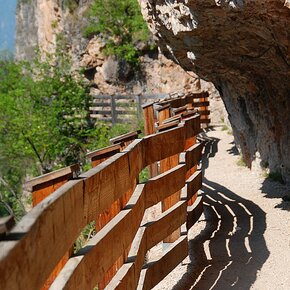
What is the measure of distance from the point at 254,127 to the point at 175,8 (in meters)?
4.52

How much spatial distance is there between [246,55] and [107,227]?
4470 millimetres

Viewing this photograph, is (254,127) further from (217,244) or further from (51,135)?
(51,135)

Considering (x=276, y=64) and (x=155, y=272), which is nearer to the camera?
(x=155, y=272)

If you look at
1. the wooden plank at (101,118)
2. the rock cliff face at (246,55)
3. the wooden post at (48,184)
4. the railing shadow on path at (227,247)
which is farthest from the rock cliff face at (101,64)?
the wooden post at (48,184)

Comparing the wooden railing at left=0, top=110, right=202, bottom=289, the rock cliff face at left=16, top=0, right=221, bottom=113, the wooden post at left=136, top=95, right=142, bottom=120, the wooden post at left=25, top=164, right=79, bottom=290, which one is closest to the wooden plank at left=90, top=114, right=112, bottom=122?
the wooden post at left=136, top=95, right=142, bottom=120

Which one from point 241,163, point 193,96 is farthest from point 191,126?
point 193,96

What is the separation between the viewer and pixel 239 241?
592 cm

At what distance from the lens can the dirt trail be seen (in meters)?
4.84

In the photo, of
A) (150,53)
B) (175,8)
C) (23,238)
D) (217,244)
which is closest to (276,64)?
(175,8)

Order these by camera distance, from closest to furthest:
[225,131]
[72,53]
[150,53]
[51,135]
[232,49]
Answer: [232,49] → [225,131] → [51,135] → [150,53] → [72,53]

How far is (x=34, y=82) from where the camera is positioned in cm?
2528

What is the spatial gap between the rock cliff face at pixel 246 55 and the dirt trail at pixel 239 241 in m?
0.87

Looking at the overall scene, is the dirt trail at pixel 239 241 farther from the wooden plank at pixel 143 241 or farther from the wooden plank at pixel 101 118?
the wooden plank at pixel 101 118

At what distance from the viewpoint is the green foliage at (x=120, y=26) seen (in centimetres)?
2834
